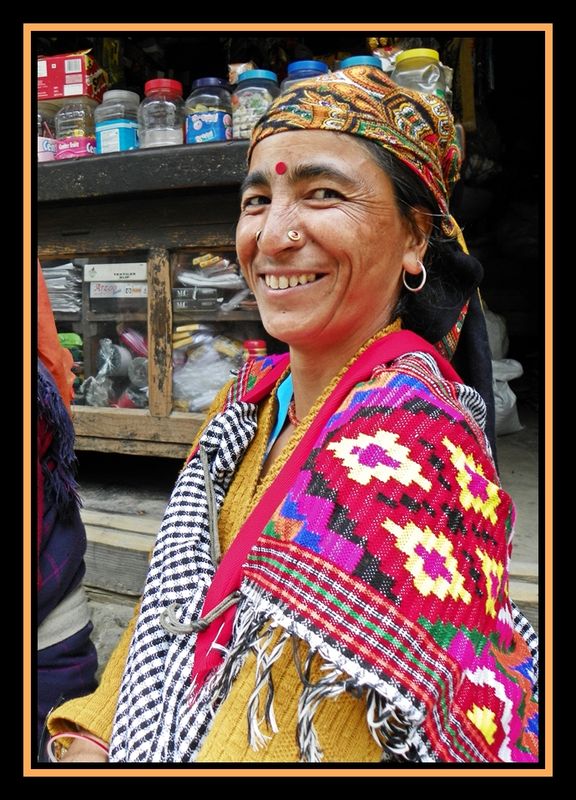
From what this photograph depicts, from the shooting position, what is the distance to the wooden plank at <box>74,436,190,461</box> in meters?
3.24

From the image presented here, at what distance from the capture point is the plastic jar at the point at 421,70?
245cm

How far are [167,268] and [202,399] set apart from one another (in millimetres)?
748

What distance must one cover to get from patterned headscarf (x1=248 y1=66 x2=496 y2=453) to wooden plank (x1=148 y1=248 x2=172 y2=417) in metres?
2.01

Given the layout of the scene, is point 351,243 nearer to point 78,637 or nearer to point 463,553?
point 463,553

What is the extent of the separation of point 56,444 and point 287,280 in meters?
0.91

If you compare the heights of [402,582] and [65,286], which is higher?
[65,286]

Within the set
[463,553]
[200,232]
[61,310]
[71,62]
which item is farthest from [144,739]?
[71,62]

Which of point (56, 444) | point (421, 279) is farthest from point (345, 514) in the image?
point (56, 444)

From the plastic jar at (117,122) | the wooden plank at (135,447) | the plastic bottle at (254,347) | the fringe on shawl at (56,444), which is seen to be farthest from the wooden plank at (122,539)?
the plastic jar at (117,122)

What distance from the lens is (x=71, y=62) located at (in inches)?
129

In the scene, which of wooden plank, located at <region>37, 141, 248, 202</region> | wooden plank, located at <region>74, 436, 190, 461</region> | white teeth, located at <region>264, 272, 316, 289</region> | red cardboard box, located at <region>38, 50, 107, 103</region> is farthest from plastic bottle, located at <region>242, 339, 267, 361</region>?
white teeth, located at <region>264, 272, 316, 289</region>

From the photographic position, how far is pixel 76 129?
326 cm

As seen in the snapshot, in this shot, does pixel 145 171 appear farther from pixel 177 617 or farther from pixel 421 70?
pixel 177 617

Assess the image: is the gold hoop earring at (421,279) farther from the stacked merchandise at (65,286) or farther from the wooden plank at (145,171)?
the stacked merchandise at (65,286)
